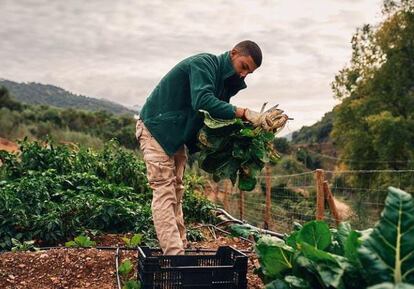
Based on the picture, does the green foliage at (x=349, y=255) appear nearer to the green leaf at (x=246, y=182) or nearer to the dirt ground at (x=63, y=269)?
the green leaf at (x=246, y=182)

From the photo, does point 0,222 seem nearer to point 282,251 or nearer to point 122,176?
point 122,176

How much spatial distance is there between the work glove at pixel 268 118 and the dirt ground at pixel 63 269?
128 cm

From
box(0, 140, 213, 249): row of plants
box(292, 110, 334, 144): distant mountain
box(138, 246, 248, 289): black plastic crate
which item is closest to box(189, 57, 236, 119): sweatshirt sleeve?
box(138, 246, 248, 289): black plastic crate

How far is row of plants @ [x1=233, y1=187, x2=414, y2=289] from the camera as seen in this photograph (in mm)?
2285

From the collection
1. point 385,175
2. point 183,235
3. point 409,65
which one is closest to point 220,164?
point 183,235

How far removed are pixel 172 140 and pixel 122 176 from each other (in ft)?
14.3

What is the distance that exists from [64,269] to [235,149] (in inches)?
78.0

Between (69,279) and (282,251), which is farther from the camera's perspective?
(69,279)

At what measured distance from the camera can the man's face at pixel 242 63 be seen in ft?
15.2

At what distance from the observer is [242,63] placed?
465cm

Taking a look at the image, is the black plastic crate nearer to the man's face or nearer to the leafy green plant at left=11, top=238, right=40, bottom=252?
the man's face

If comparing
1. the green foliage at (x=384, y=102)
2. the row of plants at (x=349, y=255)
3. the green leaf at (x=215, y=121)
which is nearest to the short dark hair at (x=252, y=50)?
the green leaf at (x=215, y=121)

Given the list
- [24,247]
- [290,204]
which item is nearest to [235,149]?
[24,247]

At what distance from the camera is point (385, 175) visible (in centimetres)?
2925
